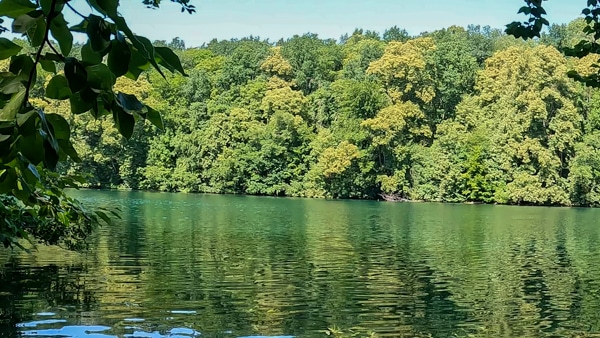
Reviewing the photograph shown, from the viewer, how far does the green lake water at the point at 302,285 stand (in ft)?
35.9

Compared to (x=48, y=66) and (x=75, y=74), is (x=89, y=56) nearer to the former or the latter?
(x=75, y=74)

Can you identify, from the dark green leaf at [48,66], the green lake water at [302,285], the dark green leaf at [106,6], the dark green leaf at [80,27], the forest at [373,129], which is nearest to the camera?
the dark green leaf at [106,6]

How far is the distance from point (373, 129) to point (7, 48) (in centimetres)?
5805

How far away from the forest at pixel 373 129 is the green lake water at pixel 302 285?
2849 cm

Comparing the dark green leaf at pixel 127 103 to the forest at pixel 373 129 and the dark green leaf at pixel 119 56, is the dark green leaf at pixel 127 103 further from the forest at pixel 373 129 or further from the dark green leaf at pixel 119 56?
the forest at pixel 373 129

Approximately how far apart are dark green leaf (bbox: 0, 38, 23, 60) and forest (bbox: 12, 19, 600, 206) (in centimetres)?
5229

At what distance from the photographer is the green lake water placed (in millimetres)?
10938

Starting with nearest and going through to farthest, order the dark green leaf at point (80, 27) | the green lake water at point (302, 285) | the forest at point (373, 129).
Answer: the dark green leaf at point (80, 27)
the green lake water at point (302, 285)
the forest at point (373, 129)

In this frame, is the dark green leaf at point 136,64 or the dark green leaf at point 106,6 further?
the dark green leaf at point 136,64

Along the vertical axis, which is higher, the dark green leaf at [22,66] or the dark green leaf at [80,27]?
the dark green leaf at [80,27]

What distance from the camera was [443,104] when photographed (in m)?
62.6

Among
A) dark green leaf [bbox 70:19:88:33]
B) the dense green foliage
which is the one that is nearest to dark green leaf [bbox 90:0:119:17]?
the dense green foliage

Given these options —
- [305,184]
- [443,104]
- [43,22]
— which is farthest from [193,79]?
[43,22]

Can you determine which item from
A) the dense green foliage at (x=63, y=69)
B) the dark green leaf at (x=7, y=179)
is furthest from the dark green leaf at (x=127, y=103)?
the dark green leaf at (x=7, y=179)
